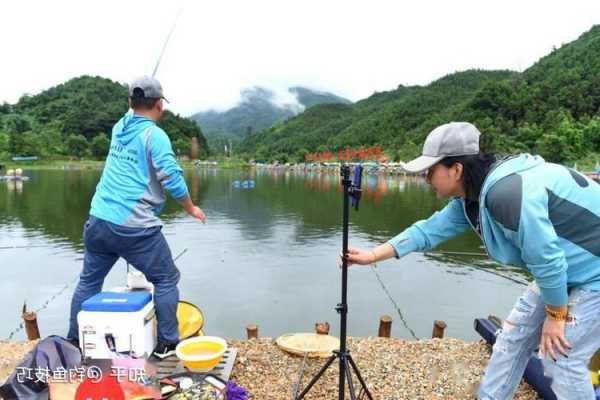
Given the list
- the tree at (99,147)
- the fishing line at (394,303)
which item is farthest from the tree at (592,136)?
the tree at (99,147)

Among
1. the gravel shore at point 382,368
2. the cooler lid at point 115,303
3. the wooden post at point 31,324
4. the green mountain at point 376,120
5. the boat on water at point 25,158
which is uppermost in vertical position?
the green mountain at point 376,120

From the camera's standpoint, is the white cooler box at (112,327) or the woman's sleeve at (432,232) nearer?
the woman's sleeve at (432,232)

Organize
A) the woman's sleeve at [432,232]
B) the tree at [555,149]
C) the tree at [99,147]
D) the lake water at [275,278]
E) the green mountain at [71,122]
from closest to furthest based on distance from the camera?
the woman's sleeve at [432,232], the lake water at [275,278], the tree at [555,149], the green mountain at [71,122], the tree at [99,147]

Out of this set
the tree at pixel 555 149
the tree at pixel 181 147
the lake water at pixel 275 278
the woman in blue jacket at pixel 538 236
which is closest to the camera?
the woman in blue jacket at pixel 538 236

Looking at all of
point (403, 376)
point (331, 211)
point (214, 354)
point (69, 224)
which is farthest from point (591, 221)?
point (331, 211)

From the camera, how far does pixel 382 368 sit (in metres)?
3.16

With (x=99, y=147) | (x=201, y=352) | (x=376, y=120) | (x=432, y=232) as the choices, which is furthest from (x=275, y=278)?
(x=376, y=120)

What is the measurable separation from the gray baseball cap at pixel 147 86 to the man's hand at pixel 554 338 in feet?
8.20

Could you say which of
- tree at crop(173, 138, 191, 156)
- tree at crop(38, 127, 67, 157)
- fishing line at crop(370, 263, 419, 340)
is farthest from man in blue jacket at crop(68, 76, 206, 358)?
tree at crop(173, 138, 191, 156)

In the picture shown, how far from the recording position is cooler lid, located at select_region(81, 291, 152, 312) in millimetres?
2646

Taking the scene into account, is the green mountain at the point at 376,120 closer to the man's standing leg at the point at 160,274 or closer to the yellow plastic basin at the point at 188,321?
the yellow plastic basin at the point at 188,321

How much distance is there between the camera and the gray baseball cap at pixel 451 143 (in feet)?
5.73

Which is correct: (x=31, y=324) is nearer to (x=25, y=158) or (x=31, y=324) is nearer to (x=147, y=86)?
(x=147, y=86)

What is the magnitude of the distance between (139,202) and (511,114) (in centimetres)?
6548
